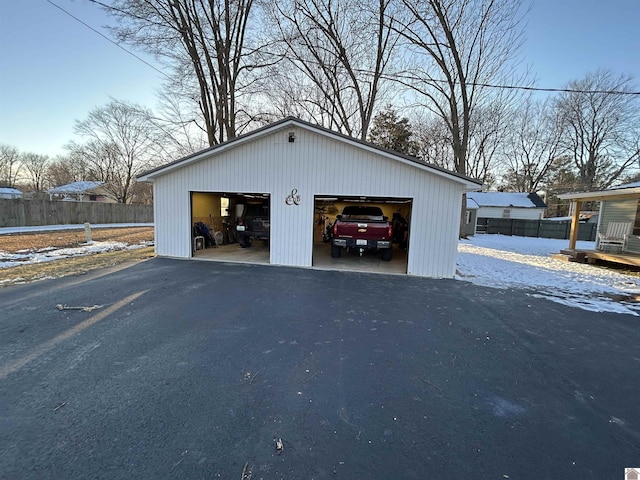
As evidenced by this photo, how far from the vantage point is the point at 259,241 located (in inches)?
513

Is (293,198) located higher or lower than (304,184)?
lower

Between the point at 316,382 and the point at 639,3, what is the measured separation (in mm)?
15721

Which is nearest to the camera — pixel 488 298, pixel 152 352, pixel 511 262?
pixel 152 352

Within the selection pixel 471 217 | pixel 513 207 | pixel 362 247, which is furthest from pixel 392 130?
pixel 513 207

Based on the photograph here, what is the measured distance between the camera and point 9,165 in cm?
3962

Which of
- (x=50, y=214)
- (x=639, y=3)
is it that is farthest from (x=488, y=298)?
(x=50, y=214)

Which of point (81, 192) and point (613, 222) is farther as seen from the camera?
point (81, 192)

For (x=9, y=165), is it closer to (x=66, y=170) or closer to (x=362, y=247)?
(x=66, y=170)

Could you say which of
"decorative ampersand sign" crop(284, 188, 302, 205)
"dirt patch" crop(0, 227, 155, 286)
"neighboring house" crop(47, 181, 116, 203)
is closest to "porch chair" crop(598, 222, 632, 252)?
"decorative ampersand sign" crop(284, 188, 302, 205)

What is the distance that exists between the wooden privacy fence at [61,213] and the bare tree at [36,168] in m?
29.7

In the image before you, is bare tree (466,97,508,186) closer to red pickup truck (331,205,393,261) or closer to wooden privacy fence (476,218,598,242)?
wooden privacy fence (476,218,598,242)

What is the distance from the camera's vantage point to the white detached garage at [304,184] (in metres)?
7.25

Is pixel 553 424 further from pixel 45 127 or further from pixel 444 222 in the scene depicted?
pixel 45 127

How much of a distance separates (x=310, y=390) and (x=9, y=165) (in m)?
58.7
